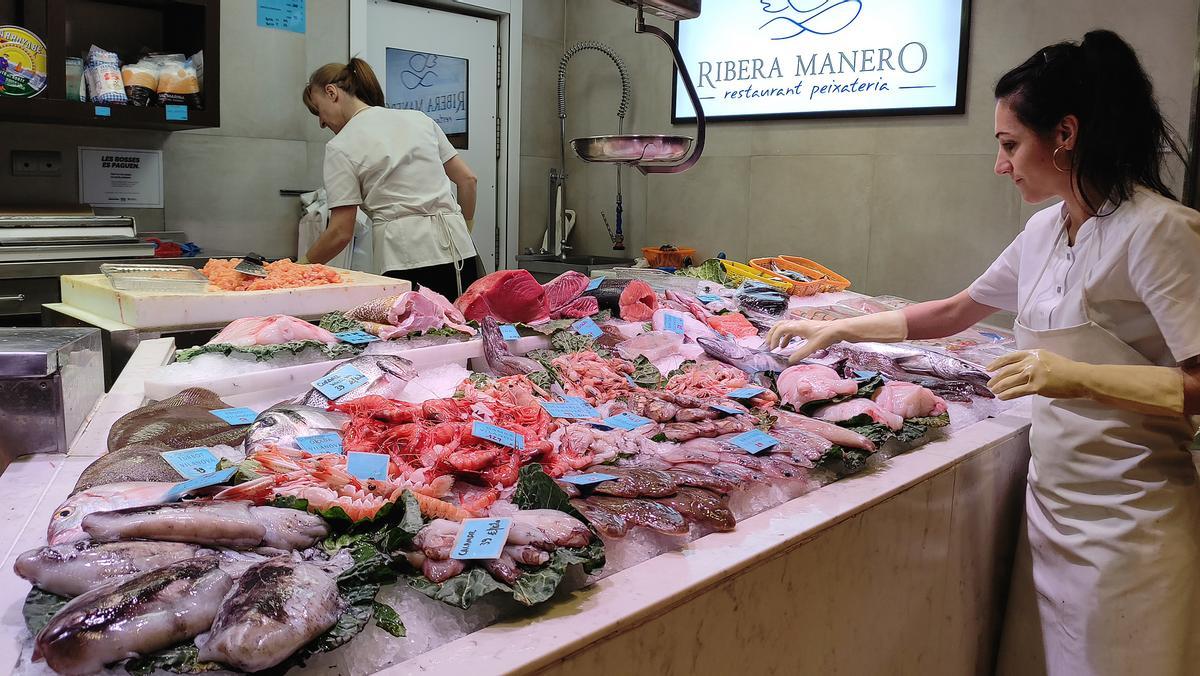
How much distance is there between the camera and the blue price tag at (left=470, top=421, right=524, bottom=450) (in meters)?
1.65

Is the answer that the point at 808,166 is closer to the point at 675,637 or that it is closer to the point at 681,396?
the point at 681,396

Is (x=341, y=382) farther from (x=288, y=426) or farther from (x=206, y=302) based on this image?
(x=206, y=302)

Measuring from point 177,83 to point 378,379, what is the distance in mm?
3119

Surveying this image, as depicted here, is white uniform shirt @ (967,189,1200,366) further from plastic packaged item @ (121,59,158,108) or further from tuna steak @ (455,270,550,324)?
plastic packaged item @ (121,59,158,108)

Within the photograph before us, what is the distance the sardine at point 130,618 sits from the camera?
93cm

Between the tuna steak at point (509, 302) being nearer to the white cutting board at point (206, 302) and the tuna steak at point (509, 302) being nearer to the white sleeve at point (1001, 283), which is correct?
the white cutting board at point (206, 302)

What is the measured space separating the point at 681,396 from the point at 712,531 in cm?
66

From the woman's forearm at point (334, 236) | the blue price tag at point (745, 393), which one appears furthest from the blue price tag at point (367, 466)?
the woman's forearm at point (334, 236)

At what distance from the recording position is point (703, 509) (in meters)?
1.52

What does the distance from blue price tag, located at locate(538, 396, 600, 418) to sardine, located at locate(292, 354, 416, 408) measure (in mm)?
385

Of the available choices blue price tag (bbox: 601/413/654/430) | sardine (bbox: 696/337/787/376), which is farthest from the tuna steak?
blue price tag (bbox: 601/413/654/430)

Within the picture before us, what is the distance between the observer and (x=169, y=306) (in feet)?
9.33

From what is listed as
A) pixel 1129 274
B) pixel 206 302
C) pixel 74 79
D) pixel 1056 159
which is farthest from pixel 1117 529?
pixel 74 79

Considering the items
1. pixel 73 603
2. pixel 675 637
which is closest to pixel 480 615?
pixel 675 637
